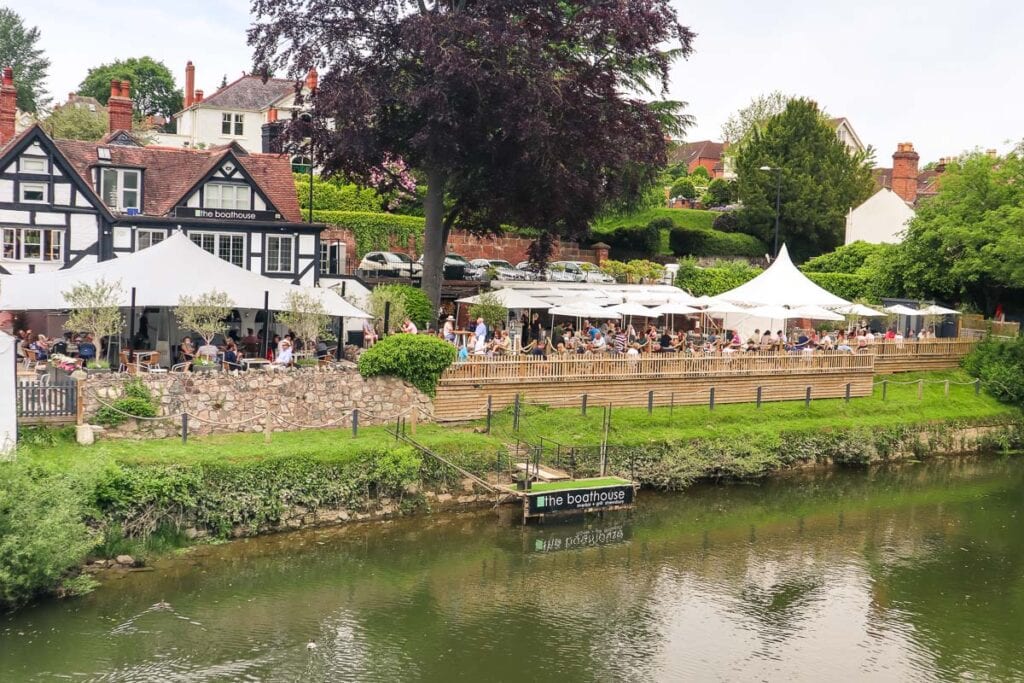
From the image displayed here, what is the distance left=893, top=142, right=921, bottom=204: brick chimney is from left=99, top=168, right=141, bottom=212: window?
43.2 m

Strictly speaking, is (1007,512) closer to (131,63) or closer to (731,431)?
(731,431)

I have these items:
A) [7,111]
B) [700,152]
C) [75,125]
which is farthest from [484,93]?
[700,152]

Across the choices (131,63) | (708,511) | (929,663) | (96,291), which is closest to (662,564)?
(708,511)

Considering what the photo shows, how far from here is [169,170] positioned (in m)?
39.3

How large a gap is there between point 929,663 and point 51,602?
50.9ft

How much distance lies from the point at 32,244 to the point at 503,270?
59.5 ft

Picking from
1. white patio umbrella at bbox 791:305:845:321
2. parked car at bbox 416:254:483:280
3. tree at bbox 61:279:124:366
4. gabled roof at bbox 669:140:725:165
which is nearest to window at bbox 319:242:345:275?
parked car at bbox 416:254:483:280

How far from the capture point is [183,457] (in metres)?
Answer: 22.9

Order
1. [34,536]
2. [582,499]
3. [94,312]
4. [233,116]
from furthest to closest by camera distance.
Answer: [233,116] < [94,312] < [582,499] < [34,536]

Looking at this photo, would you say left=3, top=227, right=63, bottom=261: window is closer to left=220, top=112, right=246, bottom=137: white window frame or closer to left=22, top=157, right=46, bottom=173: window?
left=22, top=157, right=46, bottom=173: window

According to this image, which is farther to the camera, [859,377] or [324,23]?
[859,377]

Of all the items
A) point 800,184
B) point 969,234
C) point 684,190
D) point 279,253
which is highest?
point 684,190

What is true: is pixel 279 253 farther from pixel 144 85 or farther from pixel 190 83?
pixel 144 85

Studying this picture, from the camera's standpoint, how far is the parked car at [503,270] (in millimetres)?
45156
